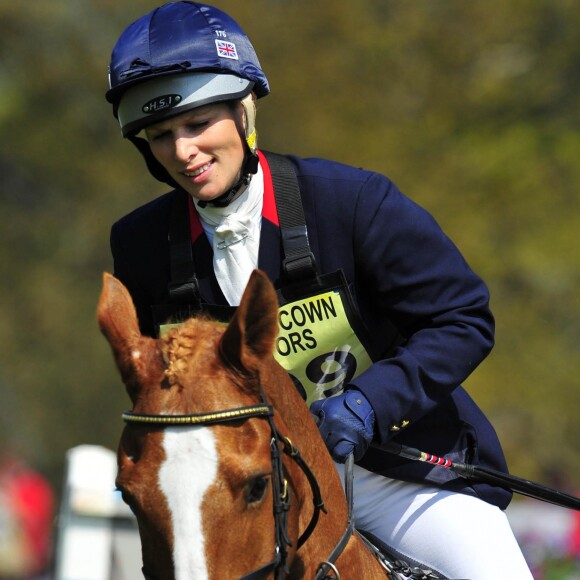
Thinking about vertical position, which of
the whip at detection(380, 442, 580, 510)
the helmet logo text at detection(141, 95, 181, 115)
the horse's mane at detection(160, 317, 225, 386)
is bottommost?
the whip at detection(380, 442, 580, 510)

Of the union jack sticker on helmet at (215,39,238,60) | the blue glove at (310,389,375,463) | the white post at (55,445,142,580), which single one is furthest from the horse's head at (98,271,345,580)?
the white post at (55,445,142,580)

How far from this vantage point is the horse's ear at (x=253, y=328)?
3207 millimetres

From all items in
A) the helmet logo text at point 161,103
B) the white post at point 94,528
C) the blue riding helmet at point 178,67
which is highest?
the blue riding helmet at point 178,67

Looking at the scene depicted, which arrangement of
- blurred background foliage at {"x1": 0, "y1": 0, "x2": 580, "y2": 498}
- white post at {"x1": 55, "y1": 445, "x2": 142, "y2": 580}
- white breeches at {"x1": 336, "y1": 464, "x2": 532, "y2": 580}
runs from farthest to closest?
blurred background foliage at {"x1": 0, "y1": 0, "x2": 580, "y2": 498}, white post at {"x1": 55, "y1": 445, "x2": 142, "y2": 580}, white breeches at {"x1": 336, "y1": 464, "x2": 532, "y2": 580}

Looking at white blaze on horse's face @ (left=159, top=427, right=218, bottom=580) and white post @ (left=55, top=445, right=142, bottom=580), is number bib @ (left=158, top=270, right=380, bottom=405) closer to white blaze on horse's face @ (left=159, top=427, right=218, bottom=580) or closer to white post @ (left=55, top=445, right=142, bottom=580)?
white blaze on horse's face @ (left=159, top=427, right=218, bottom=580)

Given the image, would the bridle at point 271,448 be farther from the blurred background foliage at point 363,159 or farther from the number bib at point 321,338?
the blurred background foliage at point 363,159

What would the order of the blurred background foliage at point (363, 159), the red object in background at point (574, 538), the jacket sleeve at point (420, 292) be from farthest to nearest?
the blurred background foliage at point (363, 159) < the red object in background at point (574, 538) < the jacket sleeve at point (420, 292)

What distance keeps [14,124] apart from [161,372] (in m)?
18.3

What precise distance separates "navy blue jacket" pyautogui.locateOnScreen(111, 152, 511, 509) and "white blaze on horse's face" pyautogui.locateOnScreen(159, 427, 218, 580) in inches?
34.4

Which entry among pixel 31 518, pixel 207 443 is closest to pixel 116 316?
pixel 207 443

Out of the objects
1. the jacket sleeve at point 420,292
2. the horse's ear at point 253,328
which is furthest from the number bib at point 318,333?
the horse's ear at point 253,328

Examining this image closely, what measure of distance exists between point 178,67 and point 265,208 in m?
0.56

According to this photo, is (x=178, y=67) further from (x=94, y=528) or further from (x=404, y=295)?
(x=94, y=528)

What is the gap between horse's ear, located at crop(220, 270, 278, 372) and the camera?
10.5 ft
